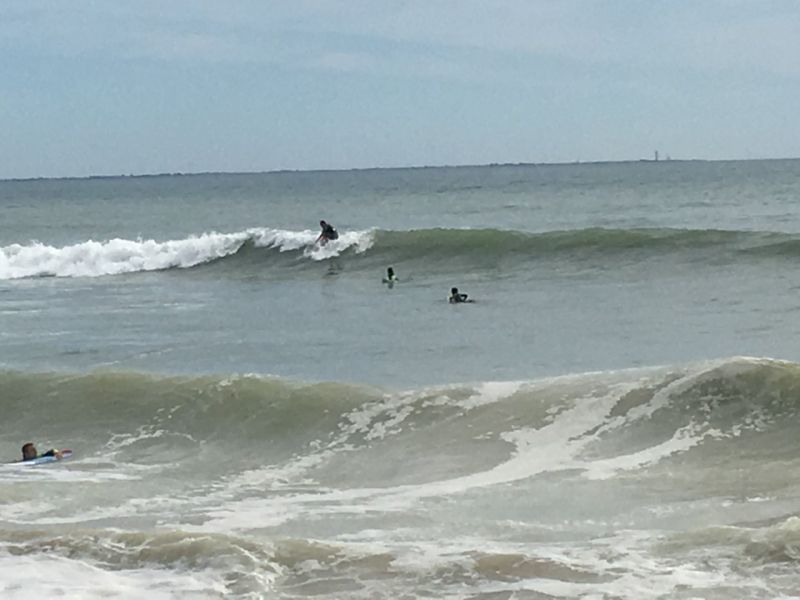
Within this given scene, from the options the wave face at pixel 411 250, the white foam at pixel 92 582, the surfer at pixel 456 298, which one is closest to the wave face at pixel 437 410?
the white foam at pixel 92 582

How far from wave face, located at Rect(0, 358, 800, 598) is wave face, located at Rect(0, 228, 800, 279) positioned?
17.7m

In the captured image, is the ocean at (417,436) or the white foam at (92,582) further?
the ocean at (417,436)

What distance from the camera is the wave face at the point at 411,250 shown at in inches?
1283

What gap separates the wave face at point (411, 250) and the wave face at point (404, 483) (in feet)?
58.2

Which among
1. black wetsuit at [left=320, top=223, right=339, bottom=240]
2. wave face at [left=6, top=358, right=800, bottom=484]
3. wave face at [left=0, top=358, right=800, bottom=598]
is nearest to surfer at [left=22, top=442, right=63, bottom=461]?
wave face at [left=0, top=358, right=800, bottom=598]

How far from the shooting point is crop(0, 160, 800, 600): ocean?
27.0ft

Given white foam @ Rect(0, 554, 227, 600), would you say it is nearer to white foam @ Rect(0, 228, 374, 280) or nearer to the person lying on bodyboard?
the person lying on bodyboard

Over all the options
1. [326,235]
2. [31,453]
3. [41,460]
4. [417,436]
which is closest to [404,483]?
[417,436]

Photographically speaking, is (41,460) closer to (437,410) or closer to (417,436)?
(417,436)

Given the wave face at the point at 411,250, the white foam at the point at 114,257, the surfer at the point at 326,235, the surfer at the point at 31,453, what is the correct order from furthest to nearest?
the white foam at the point at 114,257
the surfer at the point at 326,235
the wave face at the point at 411,250
the surfer at the point at 31,453

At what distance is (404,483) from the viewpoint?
11.5 metres

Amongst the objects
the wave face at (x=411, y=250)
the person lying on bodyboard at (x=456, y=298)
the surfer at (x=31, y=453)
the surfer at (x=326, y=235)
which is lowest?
the surfer at (x=31, y=453)

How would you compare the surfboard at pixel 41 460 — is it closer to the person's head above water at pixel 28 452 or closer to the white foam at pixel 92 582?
the person's head above water at pixel 28 452

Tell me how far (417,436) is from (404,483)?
1.92 meters
